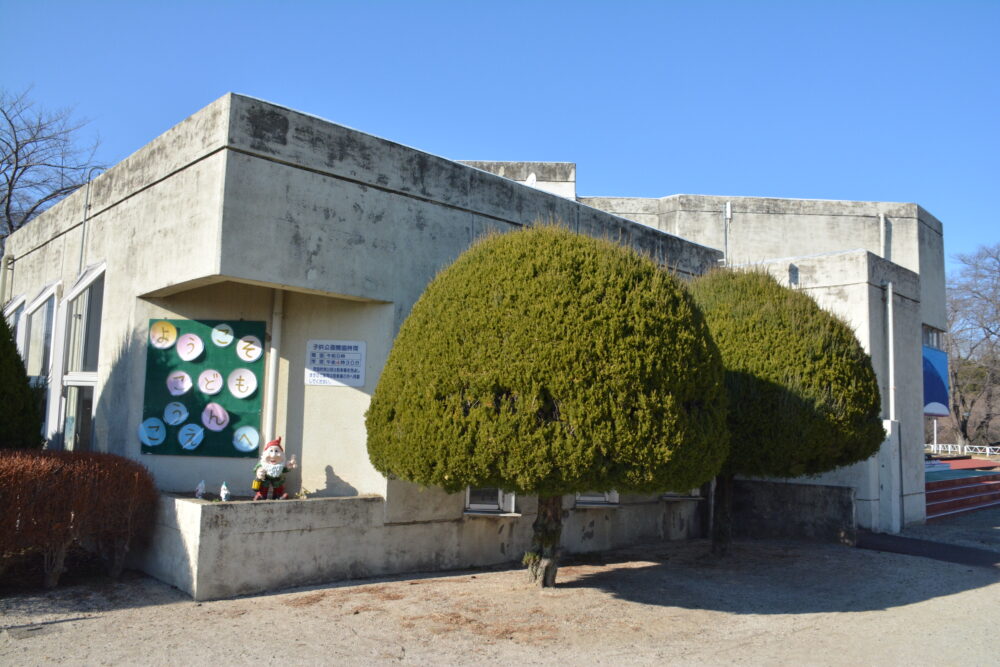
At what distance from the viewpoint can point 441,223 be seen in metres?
9.36

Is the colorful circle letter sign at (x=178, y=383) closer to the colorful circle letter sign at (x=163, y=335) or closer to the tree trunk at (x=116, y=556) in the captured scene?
the colorful circle letter sign at (x=163, y=335)

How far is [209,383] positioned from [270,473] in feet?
4.93

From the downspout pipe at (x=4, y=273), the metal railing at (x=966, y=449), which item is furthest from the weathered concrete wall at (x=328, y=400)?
the metal railing at (x=966, y=449)

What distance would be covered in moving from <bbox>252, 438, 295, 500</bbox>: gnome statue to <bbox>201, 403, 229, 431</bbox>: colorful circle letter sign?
2.93 feet

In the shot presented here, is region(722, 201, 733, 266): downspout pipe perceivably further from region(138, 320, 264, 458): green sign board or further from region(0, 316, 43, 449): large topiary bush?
region(0, 316, 43, 449): large topiary bush

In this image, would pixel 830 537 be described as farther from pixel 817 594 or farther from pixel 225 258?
pixel 225 258

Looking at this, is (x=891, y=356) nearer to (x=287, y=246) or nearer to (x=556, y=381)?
(x=556, y=381)

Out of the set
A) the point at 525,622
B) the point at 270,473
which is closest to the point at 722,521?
the point at 525,622

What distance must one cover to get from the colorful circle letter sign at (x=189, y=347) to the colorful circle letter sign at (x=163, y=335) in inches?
3.7

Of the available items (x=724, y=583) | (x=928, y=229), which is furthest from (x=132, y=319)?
(x=928, y=229)

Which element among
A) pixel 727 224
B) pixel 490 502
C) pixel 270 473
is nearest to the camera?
pixel 270 473

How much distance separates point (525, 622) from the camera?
268 inches

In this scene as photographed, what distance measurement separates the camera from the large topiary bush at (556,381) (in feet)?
21.2

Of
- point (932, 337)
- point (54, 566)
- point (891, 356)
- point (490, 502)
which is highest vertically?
point (932, 337)
